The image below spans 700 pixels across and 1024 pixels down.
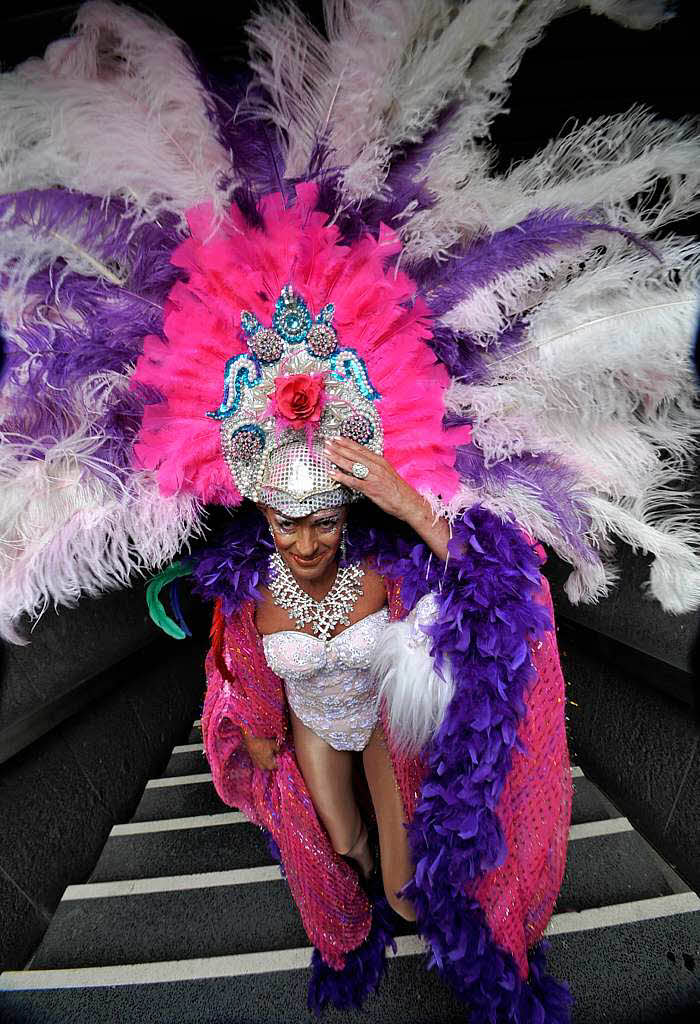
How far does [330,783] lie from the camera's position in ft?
5.57

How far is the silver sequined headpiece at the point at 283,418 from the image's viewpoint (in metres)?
1.22

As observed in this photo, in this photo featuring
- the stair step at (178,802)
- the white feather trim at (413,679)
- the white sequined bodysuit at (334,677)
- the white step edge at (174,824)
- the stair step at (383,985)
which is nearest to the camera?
the white feather trim at (413,679)

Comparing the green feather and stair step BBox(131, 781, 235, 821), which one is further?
stair step BBox(131, 781, 235, 821)

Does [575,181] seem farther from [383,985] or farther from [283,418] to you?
[383,985]

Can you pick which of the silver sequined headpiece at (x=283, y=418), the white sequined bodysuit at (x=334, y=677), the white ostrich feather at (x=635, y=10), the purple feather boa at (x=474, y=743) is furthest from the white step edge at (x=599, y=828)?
the white ostrich feather at (x=635, y=10)

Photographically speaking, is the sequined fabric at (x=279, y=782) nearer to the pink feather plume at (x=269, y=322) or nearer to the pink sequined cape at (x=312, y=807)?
the pink sequined cape at (x=312, y=807)

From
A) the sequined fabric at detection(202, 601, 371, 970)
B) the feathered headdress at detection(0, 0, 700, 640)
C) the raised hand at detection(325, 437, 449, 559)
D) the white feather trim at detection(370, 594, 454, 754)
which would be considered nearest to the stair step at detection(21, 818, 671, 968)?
the sequined fabric at detection(202, 601, 371, 970)

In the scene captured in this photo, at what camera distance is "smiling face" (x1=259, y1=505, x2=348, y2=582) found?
129cm

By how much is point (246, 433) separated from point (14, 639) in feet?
2.18

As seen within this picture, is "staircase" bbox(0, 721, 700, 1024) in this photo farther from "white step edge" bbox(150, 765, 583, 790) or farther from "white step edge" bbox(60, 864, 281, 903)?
"white step edge" bbox(150, 765, 583, 790)

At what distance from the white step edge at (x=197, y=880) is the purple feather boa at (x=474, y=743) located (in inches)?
27.2


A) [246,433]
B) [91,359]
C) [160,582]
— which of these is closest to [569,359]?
[246,433]

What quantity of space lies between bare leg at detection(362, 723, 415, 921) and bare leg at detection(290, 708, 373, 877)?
0.33 ft

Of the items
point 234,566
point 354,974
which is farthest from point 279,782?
point 234,566
